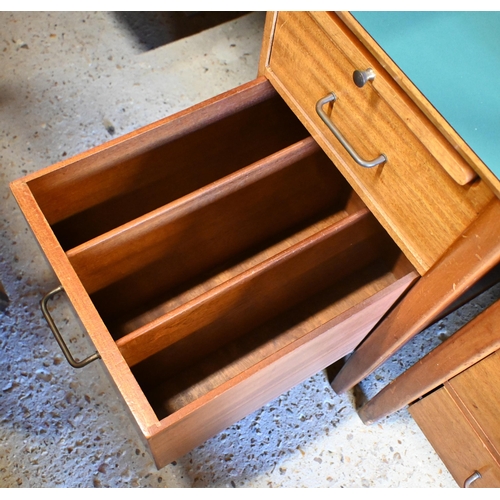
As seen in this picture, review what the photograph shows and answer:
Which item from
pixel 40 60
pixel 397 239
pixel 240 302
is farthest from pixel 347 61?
pixel 40 60

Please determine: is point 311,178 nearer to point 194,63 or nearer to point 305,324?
point 305,324

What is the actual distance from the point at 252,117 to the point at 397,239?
33 cm

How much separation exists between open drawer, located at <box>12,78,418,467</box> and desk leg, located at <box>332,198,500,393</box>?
0.09 ft

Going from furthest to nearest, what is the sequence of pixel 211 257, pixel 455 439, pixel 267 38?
pixel 211 257
pixel 455 439
pixel 267 38

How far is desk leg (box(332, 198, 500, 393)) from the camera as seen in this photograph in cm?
56

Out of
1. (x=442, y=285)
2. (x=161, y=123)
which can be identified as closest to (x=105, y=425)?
(x=161, y=123)

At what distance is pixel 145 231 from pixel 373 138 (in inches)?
13.1

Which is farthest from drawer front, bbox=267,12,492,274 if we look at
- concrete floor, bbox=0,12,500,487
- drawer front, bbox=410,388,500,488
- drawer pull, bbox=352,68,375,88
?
concrete floor, bbox=0,12,500,487

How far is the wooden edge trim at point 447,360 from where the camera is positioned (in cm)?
64

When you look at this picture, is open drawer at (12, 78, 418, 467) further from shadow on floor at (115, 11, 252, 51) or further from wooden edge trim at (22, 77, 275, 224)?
shadow on floor at (115, 11, 252, 51)

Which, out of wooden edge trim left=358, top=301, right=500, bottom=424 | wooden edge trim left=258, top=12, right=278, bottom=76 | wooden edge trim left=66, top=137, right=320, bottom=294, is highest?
wooden edge trim left=258, top=12, right=278, bottom=76

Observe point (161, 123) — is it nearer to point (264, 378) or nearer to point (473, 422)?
point (264, 378)

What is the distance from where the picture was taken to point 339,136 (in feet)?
2.22

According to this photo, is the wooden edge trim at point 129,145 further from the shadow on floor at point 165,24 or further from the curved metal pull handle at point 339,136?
the shadow on floor at point 165,24
